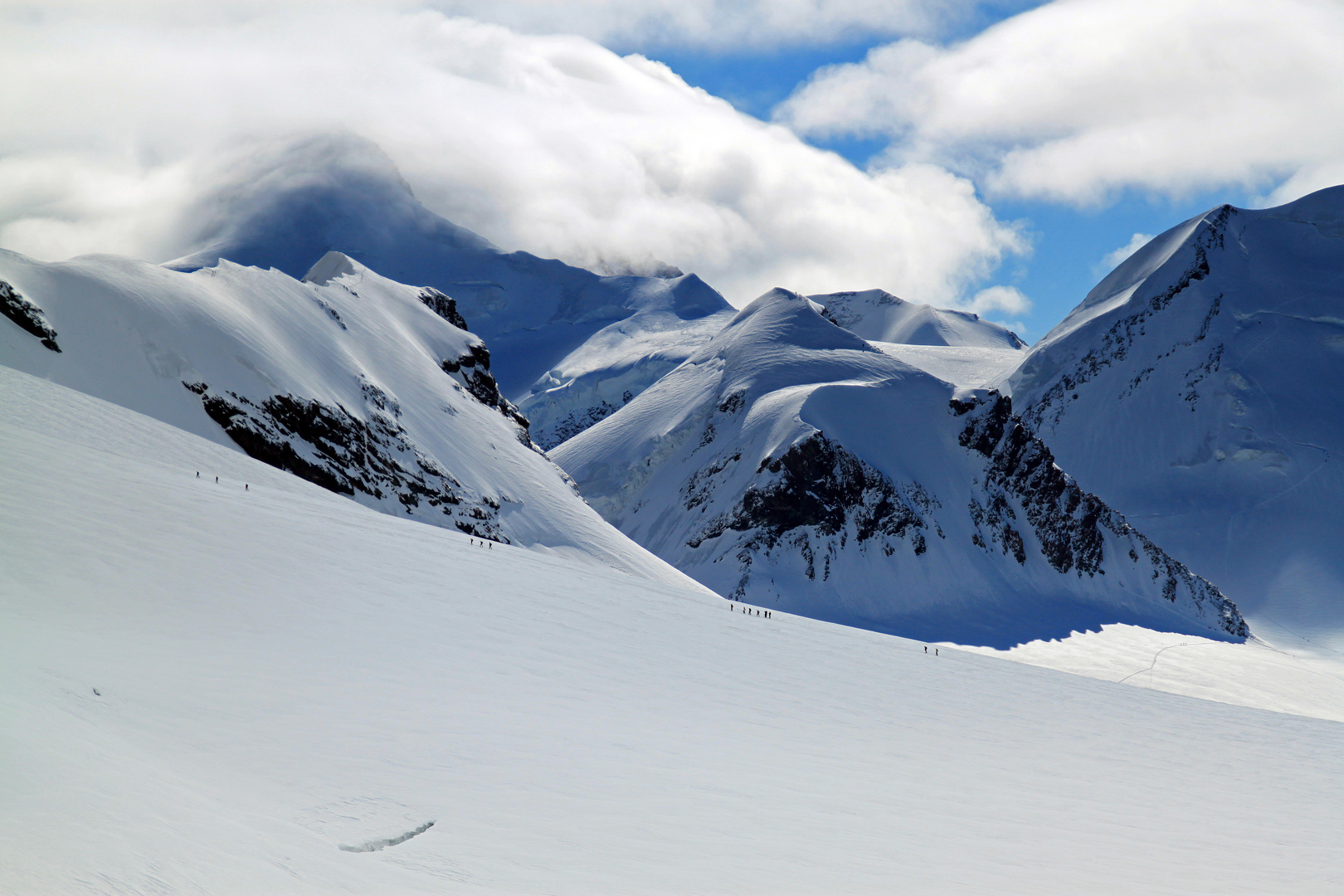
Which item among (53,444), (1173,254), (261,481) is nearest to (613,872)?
(53,444)

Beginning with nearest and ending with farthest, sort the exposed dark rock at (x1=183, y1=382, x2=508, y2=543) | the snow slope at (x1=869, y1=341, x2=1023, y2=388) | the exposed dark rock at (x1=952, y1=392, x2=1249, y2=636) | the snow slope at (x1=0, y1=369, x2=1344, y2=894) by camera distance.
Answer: the snow slope at (x1=0, y1=369, x2=1344, y2=894)
the exposed dark rock at (x1=183, y1=382, x2=508, y2=543)
the exposed dark rock at (x1=952, y1=392, x2=1249, y2=636)
the snow slope at (x1=869, y1=341, x2=1023, y2=388)

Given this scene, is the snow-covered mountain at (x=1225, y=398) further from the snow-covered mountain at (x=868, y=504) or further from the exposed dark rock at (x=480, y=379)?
the exposed dark rock at (x=480, y=379)

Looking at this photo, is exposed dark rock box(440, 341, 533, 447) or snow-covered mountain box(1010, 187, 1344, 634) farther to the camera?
snow-covered mountain box(1010, 187, 1344, 634)

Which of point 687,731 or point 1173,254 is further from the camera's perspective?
point 1173,254

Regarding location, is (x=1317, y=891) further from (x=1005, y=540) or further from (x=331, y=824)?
(x=1005, y=540)

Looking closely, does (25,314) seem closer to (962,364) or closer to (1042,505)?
(1042,505)

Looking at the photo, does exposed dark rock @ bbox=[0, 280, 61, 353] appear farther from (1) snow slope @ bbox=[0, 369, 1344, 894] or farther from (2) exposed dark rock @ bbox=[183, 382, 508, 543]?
(1) snow slope @ bbox=[0, 369, 1344, 894]

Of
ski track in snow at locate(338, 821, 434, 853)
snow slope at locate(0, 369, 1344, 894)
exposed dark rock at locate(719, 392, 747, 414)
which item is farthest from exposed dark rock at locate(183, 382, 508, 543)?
exposed dark rock at locate(719, 392, 747, 414)

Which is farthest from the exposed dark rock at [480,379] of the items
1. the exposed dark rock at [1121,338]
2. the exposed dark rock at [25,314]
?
the exposed dark rock at [1121,338]
